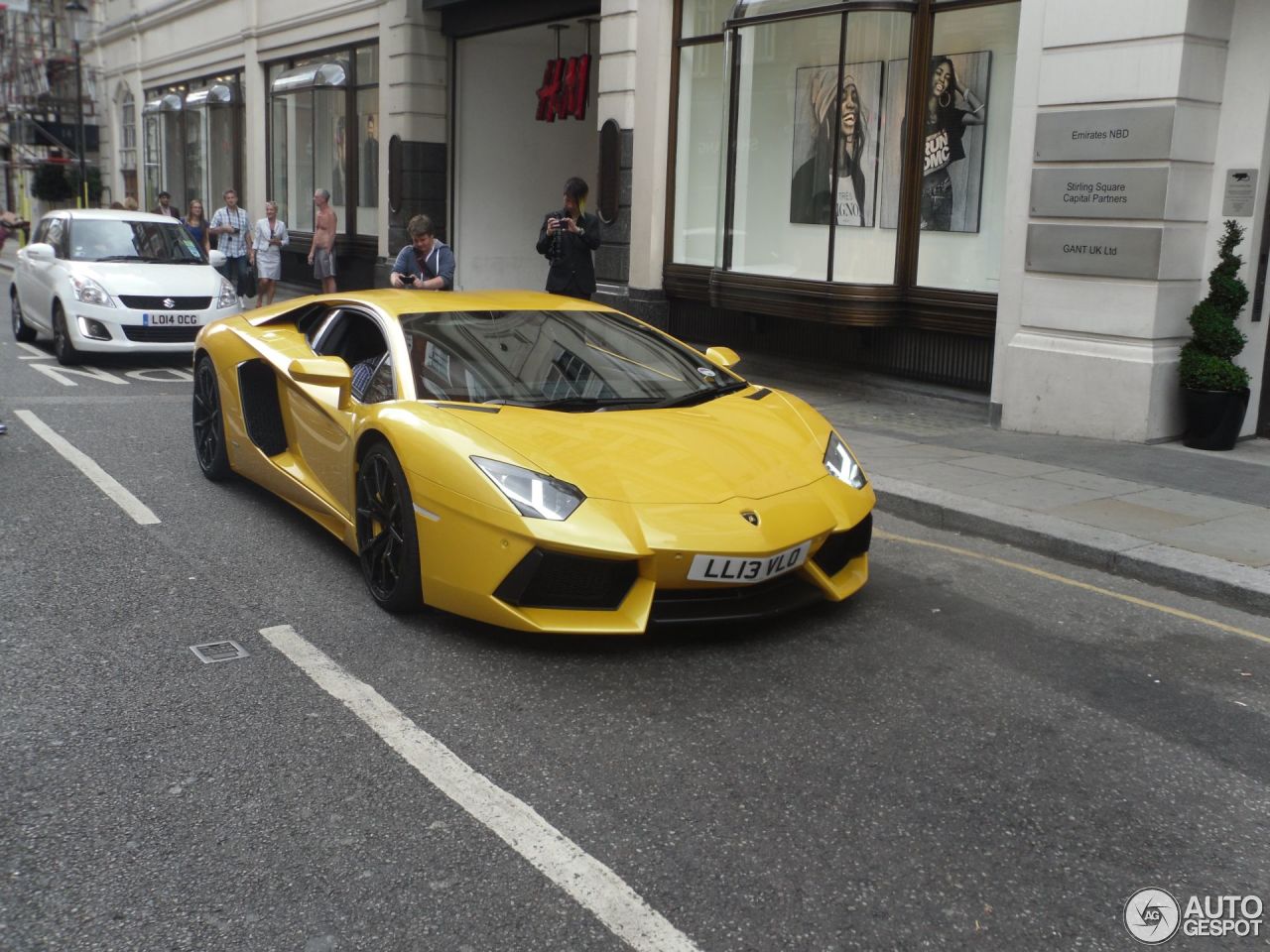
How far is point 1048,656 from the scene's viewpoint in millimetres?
5090

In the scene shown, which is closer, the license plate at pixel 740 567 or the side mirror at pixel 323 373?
the license plate at pixel 740 567

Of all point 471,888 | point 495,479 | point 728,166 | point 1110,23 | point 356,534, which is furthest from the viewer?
A: point 728,166

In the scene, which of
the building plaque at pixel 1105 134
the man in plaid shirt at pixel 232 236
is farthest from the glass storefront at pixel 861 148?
the man in plaid shirt at pixel 232 236

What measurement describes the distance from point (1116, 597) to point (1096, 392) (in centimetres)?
420

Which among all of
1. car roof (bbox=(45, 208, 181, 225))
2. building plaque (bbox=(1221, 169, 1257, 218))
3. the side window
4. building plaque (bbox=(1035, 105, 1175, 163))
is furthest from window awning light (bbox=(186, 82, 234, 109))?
building plaque (bbox=(1221, 169, 1257, 218))

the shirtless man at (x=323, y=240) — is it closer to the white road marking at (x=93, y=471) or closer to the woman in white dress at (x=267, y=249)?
the woman in white dress at (x=267, y=249)

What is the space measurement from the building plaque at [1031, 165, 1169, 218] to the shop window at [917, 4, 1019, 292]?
41.9 inches

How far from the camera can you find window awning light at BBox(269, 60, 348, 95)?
71.1 feet

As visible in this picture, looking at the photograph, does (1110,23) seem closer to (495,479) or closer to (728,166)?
(728,166)

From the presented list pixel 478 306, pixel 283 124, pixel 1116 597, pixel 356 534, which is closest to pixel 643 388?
→ pixel 478 306

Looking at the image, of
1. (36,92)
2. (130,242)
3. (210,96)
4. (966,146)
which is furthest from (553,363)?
(36,92)

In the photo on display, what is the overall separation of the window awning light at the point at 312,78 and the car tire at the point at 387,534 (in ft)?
58.6

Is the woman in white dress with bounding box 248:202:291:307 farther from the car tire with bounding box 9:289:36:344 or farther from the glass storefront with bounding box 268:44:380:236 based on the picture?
the glass storefront with bounding box 268:44:380:236

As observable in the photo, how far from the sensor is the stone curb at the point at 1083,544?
19.9 ft
